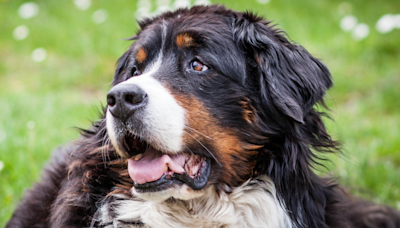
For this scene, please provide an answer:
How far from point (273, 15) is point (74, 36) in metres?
4.60

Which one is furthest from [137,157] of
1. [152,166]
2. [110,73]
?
[110,73]

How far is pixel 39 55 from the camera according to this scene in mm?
8750

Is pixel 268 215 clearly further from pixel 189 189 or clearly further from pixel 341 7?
pixel 341 7

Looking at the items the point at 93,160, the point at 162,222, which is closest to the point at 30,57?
the point at 93,160

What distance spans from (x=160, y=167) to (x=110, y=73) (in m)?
6.21

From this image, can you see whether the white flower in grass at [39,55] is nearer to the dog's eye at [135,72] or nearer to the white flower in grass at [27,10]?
the white flower in grass at [27,10]

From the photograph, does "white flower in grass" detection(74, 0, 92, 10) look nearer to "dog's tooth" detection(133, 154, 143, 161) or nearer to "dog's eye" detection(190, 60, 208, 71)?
"dog's eye" detection(190, 60, 208, 71)

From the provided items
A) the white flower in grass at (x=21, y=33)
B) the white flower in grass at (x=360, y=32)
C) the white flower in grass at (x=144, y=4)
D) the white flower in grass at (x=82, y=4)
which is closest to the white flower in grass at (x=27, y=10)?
the white flower in grass at (x=21, y=33)

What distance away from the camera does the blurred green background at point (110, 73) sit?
464cm

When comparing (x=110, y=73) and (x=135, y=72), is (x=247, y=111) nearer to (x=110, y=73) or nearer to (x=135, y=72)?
(x=135, y=72)

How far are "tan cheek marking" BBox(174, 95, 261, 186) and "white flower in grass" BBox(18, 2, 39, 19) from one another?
8.74 metres

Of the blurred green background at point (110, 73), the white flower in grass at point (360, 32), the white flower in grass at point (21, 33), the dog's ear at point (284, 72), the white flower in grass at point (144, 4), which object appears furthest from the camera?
the white flower in grass at point (144, 4)

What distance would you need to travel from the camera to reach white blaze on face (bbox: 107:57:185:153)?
2475 mm

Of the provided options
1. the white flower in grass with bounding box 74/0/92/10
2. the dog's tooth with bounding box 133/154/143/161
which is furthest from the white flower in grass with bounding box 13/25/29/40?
the dog's tooth with bounding box 133/154/143/161
